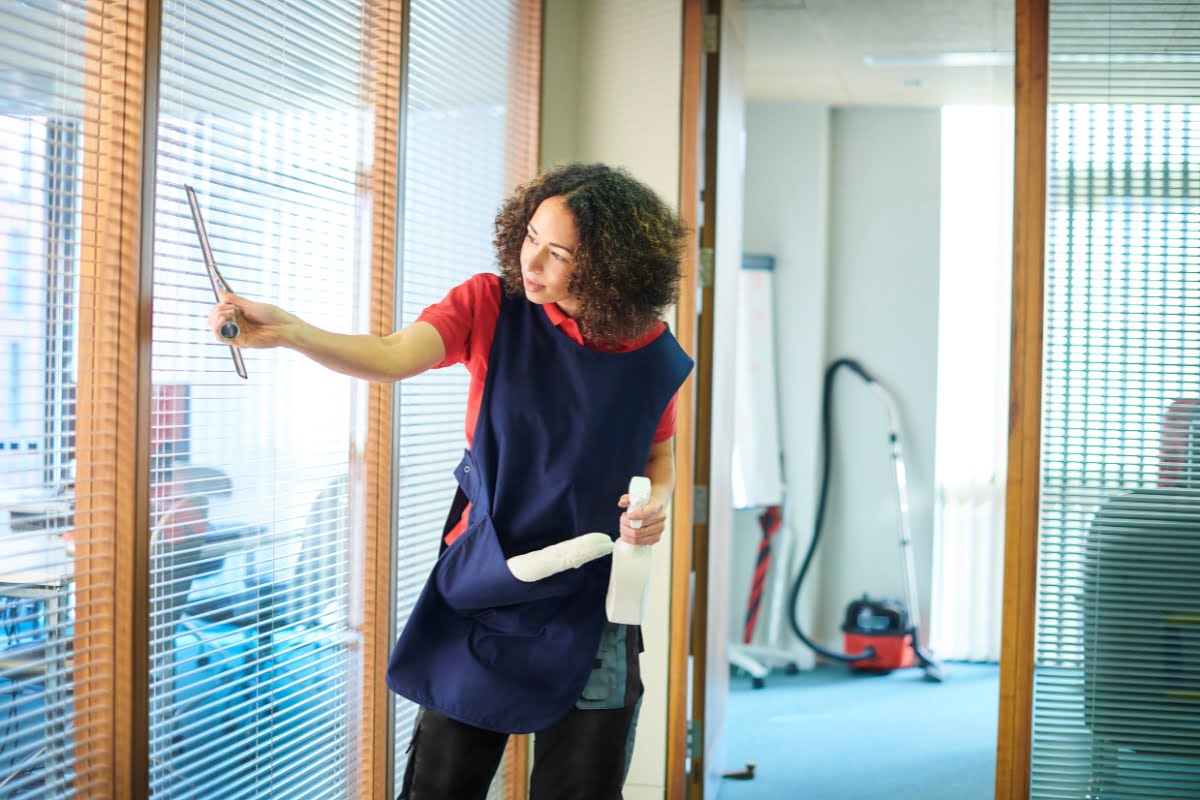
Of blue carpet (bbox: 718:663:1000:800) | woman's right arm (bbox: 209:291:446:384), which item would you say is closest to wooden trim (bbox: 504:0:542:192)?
woman's right arm (bbox: 209:291:446:384)

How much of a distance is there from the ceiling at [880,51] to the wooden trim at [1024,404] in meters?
1.21

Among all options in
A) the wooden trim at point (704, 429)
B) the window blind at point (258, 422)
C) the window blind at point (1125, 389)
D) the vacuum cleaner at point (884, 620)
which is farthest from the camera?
the vacuum cleaner at point (884, 620)

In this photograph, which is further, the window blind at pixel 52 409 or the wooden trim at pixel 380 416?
the wooden trim at pixel 380 416

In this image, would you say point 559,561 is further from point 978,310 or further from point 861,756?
point 978,310

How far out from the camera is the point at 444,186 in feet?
8.05

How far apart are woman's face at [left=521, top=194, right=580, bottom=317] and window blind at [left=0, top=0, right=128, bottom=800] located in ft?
1.78

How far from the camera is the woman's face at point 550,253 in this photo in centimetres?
158

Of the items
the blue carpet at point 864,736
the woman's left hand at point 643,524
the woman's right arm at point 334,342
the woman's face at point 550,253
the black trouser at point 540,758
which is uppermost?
the woman's face at point 550,253

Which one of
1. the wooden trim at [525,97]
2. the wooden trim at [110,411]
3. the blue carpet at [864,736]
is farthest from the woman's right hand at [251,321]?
the blue carpet at [864,736]

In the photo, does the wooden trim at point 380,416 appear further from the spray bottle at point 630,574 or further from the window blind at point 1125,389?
the window blind at point 1125,389

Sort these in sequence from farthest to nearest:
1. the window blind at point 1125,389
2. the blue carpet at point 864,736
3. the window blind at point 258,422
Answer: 1. the blue carpet at point 864,736
2. the window blind at point 1125,389
3. the window blind at point 258,422

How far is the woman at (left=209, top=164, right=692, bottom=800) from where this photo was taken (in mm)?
1599

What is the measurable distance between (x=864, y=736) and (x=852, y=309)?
215cm

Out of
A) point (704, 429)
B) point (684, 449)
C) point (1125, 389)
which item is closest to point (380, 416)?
point (684, 449)
